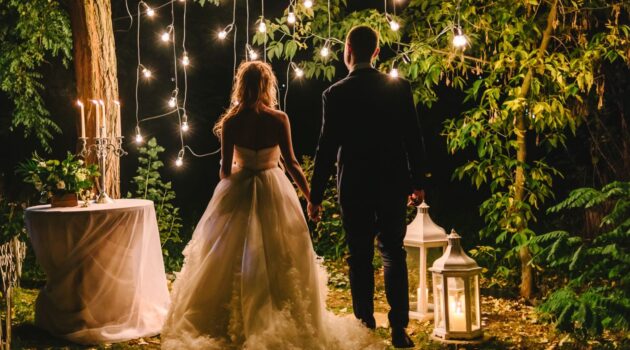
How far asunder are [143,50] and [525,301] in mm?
8875

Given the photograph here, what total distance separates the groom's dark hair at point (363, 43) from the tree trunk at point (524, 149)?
72.4 inches

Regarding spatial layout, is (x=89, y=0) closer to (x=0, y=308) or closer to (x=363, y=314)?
(x=0, y=308)

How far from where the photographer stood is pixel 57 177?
4871 millimetres

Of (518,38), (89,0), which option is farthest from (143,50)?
(518,38)

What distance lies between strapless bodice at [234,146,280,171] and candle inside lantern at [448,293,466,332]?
4.87 ft

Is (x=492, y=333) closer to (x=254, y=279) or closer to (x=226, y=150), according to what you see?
(x=254, y=279)

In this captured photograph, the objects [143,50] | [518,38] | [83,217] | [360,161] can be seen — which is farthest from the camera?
[143,50]

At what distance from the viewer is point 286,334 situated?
3863mm

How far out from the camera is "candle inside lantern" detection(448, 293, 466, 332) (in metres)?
4.27

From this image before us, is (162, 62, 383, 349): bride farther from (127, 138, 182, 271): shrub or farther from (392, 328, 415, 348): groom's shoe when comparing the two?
(127, 138, 182, 271): shrub

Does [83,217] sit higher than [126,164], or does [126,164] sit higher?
[126,164]

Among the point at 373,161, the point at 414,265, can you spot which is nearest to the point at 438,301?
the point at 414,265

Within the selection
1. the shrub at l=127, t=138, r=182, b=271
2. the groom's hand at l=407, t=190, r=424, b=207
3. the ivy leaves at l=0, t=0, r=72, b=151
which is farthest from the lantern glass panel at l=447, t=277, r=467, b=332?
the ivy leaves at l=0, t=0, r=72, b=151

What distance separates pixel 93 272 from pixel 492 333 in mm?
2852
